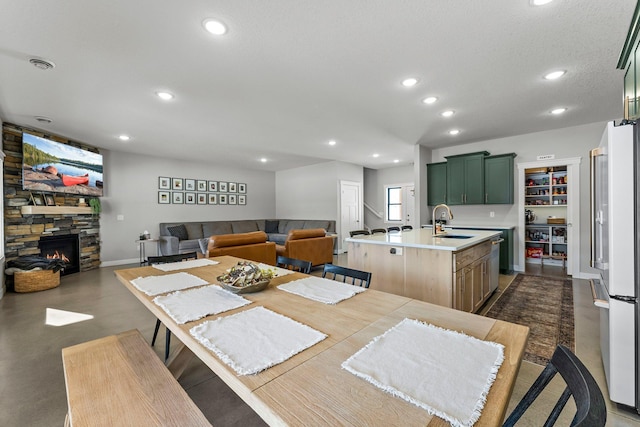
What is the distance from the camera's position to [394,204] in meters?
9.06

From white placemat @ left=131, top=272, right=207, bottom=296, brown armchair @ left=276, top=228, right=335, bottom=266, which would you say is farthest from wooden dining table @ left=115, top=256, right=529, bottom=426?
brown armchair @ left=276, top=228, right=335, bottom=266

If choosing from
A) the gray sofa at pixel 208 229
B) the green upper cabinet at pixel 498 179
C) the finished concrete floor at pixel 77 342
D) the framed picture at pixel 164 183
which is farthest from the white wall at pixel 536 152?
the framed picture at pixel 164 183

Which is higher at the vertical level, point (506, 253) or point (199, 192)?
point (199, 192)

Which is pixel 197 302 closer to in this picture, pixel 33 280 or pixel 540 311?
pixel 540 311

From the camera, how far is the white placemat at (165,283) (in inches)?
64.6

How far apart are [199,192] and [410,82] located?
6.44 m

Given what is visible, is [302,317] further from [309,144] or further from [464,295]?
[309,144]

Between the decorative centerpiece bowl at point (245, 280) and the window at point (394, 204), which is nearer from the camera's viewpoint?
the decorative centerpiece bowl at point (245, 280)

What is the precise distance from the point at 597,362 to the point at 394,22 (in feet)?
10.1

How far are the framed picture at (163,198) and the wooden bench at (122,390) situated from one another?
6108 millimetres

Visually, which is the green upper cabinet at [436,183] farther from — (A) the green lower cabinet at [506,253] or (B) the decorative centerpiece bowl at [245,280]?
(B) the decorative centerpiece bowl at [245,280]

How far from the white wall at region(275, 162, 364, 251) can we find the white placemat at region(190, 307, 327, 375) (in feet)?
21.5

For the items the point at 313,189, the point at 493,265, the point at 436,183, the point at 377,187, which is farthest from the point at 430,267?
the point at 377,187

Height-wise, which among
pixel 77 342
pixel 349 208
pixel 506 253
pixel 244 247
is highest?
pixel 349 208
